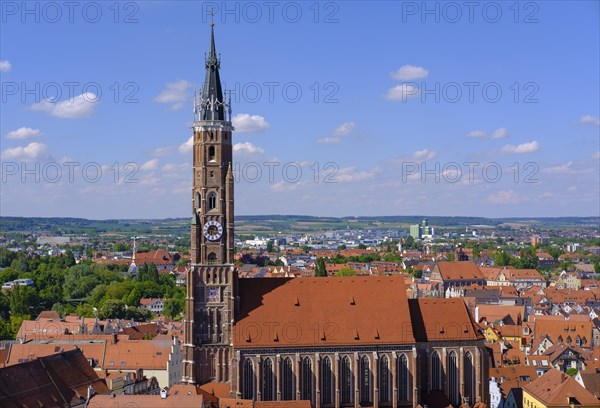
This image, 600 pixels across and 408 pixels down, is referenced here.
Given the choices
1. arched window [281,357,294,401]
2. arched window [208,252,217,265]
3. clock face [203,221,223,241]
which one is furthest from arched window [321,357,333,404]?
clock face [203,221,223,241]

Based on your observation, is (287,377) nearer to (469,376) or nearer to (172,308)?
(469,376)

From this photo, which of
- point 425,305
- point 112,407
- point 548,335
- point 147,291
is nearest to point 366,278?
point 425,305

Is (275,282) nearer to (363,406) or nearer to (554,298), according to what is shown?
(363,406)

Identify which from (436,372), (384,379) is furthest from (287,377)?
(436,372)

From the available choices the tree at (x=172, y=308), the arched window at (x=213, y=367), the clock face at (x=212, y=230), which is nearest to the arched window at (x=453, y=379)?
the arched window at (x=213, y=367)

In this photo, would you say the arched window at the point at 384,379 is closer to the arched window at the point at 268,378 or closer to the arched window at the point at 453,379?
the arched window at the point at 453,379

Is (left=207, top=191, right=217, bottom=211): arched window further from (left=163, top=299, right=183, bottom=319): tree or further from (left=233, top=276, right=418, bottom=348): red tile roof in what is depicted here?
(left=163, top=299, right=183, bottom=319): tree
